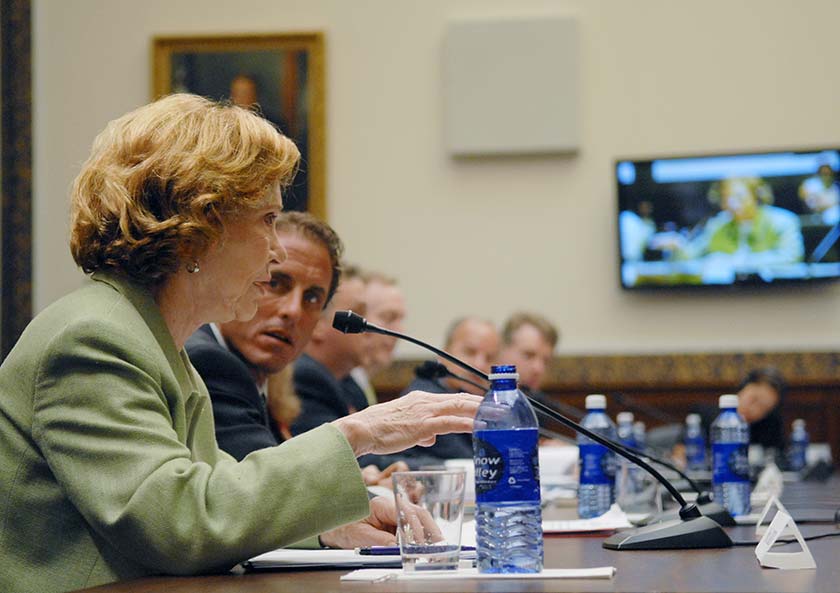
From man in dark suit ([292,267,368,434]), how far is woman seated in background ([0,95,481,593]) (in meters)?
1.30

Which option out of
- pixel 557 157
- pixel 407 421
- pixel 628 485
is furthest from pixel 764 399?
pixel 407 421

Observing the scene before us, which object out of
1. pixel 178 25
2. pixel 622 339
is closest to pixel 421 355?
pixel 622 339

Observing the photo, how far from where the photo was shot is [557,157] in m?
7.61

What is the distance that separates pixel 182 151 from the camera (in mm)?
1864

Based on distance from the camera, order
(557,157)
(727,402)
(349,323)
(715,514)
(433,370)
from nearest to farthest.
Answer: (349,323) → (715,514) → (433,370) → (727,402) → (557,157)

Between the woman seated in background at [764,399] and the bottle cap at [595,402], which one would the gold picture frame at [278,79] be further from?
the bottle cap at [595,402]

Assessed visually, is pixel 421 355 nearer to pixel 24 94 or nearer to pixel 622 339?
pixel 622 339

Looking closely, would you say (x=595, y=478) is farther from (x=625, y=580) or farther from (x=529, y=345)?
(x=529, y=345)

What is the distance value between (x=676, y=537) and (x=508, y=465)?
20.5 inches

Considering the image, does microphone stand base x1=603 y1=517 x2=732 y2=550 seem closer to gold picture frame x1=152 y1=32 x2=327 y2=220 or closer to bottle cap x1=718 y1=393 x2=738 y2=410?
bottle cap x1=718 y1=393 x2=738 y2=410

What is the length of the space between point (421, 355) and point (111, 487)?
5.99 meters

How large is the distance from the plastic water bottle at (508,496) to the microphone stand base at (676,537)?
0.42m

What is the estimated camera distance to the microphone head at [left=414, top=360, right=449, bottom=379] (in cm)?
273

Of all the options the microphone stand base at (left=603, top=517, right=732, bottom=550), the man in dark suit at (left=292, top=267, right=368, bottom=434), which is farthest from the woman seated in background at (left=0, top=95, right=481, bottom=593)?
the man in dark suit at (left=292, top=267, right=368, bottom=434)
